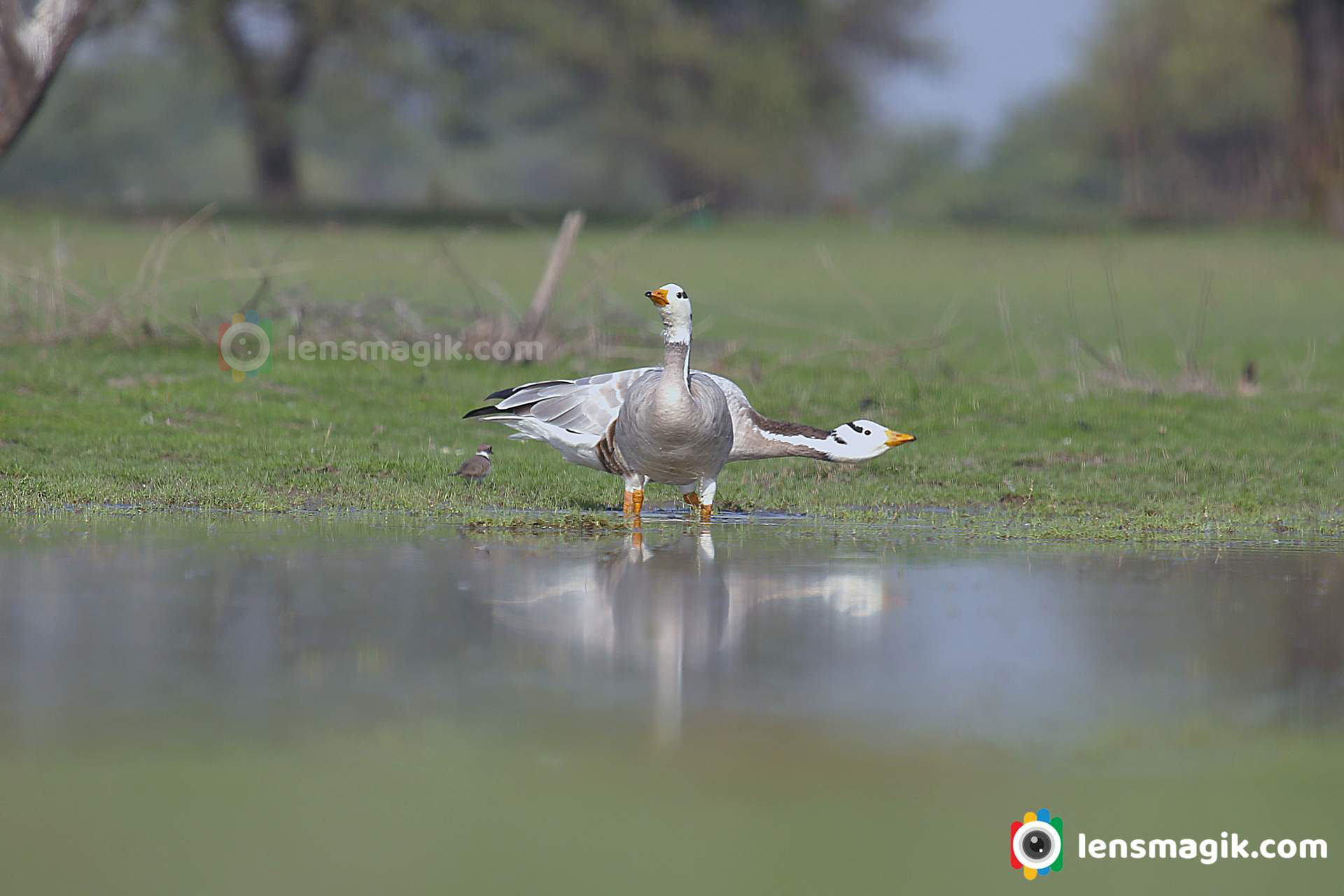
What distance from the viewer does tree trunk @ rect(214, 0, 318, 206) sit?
4494cm

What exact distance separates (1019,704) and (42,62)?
14336mm

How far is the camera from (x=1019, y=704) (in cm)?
623

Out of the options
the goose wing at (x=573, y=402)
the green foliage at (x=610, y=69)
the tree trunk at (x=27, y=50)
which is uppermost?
the green foliage at (x=610, y=69)

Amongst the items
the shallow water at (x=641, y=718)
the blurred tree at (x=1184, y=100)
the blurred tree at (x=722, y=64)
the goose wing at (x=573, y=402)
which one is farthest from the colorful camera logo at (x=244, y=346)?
the blurred tree at (x=1184, y=100)

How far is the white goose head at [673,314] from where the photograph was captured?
955 centimetres

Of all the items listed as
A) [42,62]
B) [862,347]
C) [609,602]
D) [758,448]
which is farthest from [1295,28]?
[609,602]

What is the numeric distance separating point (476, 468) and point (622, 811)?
21.2ft

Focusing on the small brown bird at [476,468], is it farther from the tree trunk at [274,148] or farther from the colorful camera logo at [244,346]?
the tree trunk at [274,148]

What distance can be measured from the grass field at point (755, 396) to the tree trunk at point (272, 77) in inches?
730

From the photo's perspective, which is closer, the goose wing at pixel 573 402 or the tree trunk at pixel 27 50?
the goose wing at pixel 573 402

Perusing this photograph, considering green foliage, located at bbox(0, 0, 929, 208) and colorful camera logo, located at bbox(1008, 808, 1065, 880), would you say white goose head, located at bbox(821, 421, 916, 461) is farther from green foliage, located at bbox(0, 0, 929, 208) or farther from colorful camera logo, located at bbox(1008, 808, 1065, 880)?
green foliage, located at bbox(0, 0, 929, 208)

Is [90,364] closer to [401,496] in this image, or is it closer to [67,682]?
[401,496]

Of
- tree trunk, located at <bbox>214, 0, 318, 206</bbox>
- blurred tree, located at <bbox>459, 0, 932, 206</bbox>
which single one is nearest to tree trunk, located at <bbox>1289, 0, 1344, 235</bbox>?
blurred tree, located at <bbox>459, 0, 932, 206</bbox>

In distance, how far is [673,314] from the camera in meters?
9.61
